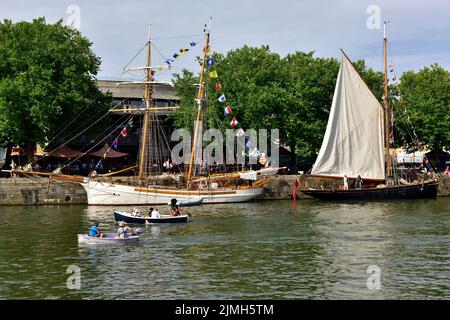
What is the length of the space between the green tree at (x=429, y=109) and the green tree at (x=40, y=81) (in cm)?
4545

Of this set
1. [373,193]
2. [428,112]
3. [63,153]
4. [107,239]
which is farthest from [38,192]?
[428,112]

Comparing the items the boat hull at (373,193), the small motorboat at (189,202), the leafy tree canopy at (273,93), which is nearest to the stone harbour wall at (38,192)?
the small motorboat at (189,202)

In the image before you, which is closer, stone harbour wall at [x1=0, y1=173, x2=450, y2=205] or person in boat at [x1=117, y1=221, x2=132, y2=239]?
person in boat at [x1=117, y1=221, x2=132, y2=239]

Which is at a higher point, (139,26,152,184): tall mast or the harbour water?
(139,26,152,184): tall mast

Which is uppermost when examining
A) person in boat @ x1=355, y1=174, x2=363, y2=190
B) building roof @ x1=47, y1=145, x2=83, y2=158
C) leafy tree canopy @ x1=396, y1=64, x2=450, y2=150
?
leafy tree canopy @ x1=396, y1=64, x2=450, y2=150

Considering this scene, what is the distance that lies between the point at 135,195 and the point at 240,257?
35.6 meters

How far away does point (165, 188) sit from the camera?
243 ft

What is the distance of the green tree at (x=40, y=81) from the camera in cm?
7469

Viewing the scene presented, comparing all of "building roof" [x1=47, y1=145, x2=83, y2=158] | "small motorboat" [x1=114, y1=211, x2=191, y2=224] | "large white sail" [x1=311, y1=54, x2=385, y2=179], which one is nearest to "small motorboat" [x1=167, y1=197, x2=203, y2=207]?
"large white sail" [x1=311, y1=54, x2=385, y2=179]

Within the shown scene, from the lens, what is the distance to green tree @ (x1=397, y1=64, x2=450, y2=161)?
90875 mm

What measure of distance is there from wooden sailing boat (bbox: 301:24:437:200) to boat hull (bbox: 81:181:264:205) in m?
13.0

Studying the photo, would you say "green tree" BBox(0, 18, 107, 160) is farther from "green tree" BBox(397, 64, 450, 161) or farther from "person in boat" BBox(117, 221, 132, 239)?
"green tree" BBox(397, 64, 450, 161)

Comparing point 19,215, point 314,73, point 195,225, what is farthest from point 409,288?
point 314,73

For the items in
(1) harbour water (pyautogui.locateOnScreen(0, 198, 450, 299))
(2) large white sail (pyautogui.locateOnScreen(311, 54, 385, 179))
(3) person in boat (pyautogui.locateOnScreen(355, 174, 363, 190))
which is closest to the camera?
(1) harbour water (pyautogui.locateOnScreen(0, 198, 450, 299))
